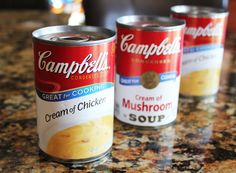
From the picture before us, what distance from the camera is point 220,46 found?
102cm

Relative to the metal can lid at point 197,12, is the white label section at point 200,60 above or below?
below

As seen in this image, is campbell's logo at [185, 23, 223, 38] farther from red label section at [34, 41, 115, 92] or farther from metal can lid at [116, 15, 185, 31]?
red label section at [34, 41, 115, 92]

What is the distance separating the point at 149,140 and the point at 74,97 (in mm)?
208

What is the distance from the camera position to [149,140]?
0.82 metres

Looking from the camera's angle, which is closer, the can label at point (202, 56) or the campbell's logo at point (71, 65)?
the campbell's logo at point (71, 65)

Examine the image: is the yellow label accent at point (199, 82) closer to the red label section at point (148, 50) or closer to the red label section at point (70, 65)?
the red label section at point (148, 50)

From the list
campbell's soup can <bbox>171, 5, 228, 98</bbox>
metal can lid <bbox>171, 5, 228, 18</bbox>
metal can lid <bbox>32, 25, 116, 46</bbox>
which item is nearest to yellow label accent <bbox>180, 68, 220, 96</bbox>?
campbell's soup can <bbox>171, 5, 228, 98</bbox>

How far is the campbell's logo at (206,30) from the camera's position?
3.18 ft

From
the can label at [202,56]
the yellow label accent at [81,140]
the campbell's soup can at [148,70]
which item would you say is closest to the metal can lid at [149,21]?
the campbell's soup can at [148,70]

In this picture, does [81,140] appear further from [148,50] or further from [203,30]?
[203,30]

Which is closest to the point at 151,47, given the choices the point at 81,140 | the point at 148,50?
the point at 148,50

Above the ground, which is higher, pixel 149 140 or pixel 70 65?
pixel 70 65

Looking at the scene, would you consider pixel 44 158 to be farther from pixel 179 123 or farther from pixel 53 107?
pixel 179 123

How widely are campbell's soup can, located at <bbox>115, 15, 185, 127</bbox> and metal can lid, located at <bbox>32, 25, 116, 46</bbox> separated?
7 centimetres
